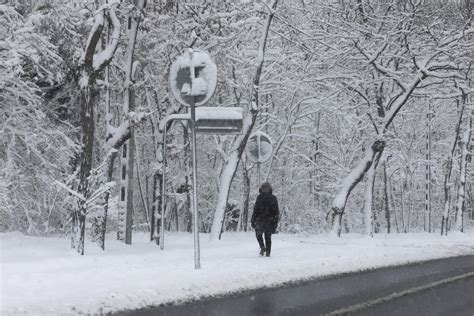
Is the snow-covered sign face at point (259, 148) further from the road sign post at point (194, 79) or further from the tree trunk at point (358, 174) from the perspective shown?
the road sign post at point (194, 79)

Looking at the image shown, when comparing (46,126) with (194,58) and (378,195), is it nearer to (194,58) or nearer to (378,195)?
(194,58)

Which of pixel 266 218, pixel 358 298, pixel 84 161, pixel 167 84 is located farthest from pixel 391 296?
pixel 167 84

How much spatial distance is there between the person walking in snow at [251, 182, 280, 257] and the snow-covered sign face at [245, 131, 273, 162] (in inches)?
164

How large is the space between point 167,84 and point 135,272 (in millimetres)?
11857

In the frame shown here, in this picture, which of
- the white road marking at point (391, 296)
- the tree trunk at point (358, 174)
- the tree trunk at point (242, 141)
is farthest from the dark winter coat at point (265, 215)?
the tree trunk at point (358, 174)

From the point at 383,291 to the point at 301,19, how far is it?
18266 millimetres

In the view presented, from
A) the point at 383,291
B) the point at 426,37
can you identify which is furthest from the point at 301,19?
the point at 383,291

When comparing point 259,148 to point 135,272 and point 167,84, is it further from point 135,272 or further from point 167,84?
point 135,272

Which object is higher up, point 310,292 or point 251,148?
point 251,148

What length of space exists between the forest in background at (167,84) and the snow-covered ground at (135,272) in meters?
1.70

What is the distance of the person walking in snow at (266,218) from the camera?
47.2ft

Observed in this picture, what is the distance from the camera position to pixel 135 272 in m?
10.7

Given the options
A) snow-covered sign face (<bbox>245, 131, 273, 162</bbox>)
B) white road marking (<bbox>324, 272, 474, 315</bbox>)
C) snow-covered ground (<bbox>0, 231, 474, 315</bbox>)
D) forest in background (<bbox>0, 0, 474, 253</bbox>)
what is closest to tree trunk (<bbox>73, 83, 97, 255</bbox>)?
forest in background (<bbox>0, 0, 474, 253</bbox>)

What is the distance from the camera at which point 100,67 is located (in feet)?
47.1
